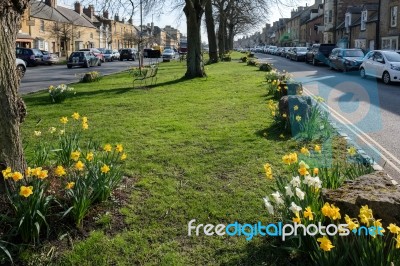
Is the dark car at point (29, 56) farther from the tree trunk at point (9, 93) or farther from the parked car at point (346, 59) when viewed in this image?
the tree trunk at point (9, 93)

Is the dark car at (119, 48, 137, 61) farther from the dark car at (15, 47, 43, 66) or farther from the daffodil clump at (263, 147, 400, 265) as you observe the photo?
the daffodil clump at (263, 147, 400, 265)

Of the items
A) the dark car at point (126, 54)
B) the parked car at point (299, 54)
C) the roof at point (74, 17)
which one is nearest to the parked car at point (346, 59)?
the parked car at point (299, 54)

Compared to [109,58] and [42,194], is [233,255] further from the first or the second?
[109,58]

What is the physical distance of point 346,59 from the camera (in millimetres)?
25062

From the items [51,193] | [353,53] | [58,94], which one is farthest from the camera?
[353,53]

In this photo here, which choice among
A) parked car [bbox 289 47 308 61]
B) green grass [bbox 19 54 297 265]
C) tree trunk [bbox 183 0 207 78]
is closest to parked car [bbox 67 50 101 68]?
tree trunk [bbox 183 0 207 78]

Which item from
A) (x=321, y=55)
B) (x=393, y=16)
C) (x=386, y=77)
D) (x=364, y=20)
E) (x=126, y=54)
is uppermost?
(x=364, y=20)

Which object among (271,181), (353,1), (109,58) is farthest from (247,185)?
(353,1)

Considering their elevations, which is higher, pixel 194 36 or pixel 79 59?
pixel 194 36

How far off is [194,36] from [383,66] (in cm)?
908

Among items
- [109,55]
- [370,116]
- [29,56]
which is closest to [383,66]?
[370,116]

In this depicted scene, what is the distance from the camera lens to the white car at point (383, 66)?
59.3 ft

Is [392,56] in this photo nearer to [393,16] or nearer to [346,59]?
[346,59]

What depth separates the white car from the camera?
1806 cm
